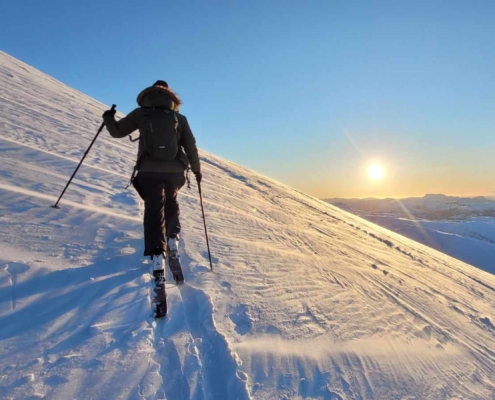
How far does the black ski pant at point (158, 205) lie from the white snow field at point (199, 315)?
1.22 ft

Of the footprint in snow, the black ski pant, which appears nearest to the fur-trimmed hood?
the black ski pant

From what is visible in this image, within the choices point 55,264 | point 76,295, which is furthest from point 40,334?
point 55,264

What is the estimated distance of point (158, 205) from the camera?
10.4 ft

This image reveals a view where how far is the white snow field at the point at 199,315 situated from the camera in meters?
2.05

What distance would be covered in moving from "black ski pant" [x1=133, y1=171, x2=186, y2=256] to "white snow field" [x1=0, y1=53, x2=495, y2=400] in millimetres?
373

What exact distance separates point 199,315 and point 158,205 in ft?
3.62

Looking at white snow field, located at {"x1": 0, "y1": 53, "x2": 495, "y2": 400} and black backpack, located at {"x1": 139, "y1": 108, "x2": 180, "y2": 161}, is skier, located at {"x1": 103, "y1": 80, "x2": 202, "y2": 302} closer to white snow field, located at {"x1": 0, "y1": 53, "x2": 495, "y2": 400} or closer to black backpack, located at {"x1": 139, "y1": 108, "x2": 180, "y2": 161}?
black backpack, located at {"x1": 139, "y1": 108, "x2": 180, "y2": 161}

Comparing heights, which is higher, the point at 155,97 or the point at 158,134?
the point at 155,97

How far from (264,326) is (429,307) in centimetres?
309

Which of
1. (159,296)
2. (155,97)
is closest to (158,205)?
(159,296)

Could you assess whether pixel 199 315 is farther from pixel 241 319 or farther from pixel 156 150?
pixel 156 150

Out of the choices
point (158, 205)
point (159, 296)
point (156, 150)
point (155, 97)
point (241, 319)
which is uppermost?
point (155, 97)

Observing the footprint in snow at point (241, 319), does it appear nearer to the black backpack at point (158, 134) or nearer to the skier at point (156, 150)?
the skier at point (156, 150)

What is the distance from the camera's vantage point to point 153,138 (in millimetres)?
3240
